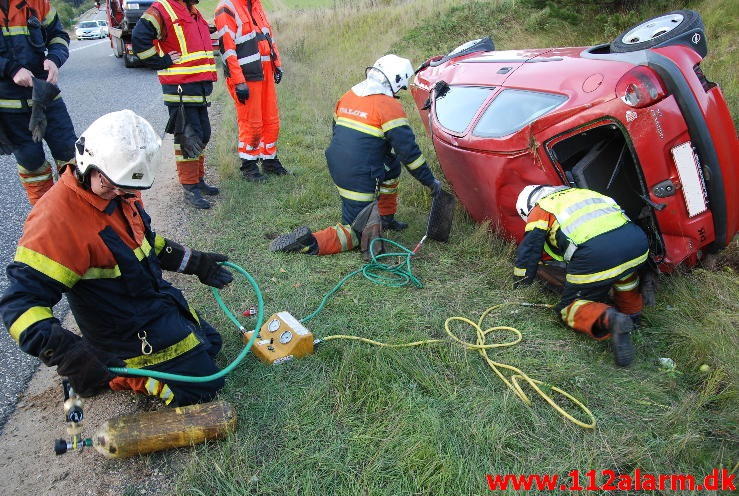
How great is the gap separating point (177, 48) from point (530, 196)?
3.58 meters

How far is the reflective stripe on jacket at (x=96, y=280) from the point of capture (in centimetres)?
206

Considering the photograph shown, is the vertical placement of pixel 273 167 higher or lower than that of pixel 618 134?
lower

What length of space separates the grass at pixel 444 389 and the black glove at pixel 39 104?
137 centimetres

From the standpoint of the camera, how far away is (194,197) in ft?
17.3

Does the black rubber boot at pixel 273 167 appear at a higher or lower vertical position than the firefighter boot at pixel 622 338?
higher

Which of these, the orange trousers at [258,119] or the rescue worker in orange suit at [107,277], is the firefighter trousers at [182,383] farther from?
the orange trousers at [258,119]

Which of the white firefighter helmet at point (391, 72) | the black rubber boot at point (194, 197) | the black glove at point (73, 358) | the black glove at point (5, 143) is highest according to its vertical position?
the white firefighter helmet at point (391, 72)

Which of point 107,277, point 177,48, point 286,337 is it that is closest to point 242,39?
point 177,48

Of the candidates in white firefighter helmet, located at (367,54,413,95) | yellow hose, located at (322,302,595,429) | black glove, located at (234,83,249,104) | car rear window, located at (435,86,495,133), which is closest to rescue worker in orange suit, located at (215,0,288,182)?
black glove, located at (234,83,249,104)

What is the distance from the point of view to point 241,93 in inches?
214

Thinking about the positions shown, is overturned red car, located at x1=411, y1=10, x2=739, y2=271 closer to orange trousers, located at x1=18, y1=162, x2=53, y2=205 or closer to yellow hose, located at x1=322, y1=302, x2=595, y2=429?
yellow hose, located at x1=322, y1=302, x2=595, y2=429

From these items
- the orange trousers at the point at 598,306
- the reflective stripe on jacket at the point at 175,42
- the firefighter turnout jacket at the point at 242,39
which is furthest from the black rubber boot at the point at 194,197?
the orange trousers at the point at 598,306

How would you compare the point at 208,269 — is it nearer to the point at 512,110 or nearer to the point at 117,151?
the point at 117,151

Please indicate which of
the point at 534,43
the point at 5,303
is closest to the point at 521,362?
the point at 5,303
